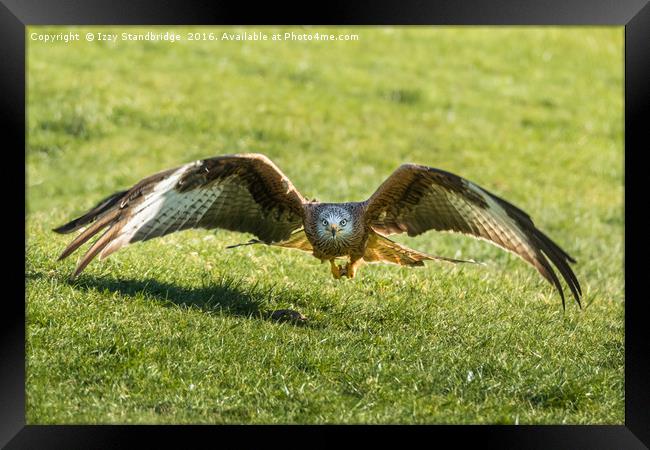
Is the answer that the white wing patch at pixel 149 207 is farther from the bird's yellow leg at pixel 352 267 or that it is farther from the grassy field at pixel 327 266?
the bird's yellow leg at pixel 352 267

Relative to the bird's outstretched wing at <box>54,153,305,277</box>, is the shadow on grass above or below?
below

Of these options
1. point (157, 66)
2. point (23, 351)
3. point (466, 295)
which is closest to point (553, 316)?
point (466, 295)

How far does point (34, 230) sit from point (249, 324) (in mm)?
3301

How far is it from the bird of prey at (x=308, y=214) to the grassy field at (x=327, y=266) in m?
0.55

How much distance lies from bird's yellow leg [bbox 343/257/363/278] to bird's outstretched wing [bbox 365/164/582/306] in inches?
14.4

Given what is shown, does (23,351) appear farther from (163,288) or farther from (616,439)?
(616,439)

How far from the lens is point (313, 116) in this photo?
16031 mm

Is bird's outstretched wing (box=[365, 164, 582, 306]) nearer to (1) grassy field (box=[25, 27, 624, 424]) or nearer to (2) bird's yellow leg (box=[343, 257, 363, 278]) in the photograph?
(2) bird's yellow leg (box=[343, 257, 363, 278])

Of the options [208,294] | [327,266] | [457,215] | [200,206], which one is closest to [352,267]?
[327,266]

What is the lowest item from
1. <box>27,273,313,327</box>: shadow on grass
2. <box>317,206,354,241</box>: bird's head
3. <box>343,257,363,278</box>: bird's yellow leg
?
<box>27,273,313,327</box>: shadow on grass

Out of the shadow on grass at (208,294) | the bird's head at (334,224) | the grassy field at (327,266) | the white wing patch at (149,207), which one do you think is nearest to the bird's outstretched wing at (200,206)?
the white wing patch at (149,207)

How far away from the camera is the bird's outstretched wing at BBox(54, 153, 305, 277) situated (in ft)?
24.0

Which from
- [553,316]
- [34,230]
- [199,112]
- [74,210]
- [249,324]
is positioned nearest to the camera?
[249,324]

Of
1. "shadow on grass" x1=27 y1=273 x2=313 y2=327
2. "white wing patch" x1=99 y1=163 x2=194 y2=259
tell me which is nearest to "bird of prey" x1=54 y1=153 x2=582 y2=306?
"white wing patch" x1=99 y1=163 x2=194 y2=259
